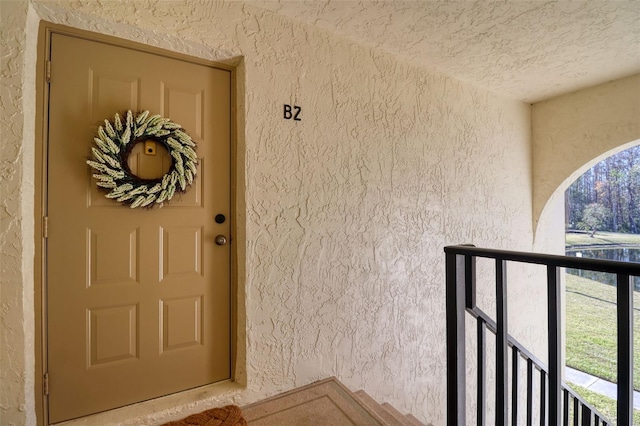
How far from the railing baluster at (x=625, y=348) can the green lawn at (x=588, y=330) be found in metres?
3.49

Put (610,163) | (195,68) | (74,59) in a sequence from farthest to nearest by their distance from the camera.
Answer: (610,163), (195,68), (74,59)

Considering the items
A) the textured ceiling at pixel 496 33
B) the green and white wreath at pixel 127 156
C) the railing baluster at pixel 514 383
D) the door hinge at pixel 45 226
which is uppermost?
the textured ceiling at pixel 496 33

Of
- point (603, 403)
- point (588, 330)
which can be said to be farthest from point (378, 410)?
point (588, 330)

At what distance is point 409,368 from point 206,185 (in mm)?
1873

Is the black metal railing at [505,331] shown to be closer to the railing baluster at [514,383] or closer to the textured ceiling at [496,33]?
the railing baluster at [514,383]

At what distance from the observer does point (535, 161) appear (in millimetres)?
2963

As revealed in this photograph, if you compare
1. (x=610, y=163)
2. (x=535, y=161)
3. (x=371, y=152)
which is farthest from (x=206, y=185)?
(x=610, y=163)

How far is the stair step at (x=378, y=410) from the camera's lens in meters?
1.57

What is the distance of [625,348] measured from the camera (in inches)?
29.7

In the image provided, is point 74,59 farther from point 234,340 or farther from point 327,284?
point 327,284

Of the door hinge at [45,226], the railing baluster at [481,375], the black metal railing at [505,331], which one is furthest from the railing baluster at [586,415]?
the door hinge at [45,226]

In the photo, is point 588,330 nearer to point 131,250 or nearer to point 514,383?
point 514,383

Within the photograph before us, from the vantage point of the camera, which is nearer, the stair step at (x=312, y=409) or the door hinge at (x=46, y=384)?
the door hinge at (x=46, y=384)

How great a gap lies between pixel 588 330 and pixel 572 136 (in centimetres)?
256
